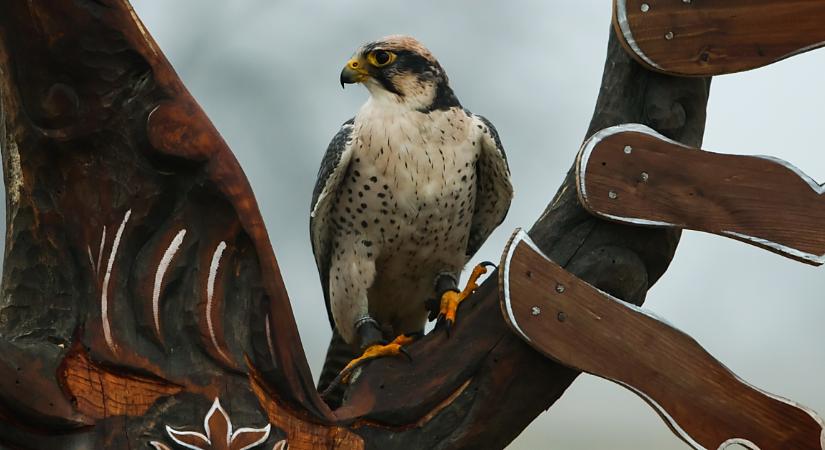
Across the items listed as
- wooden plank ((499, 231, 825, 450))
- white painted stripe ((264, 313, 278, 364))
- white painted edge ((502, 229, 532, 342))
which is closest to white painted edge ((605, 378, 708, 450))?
wooden plank ((499, 231, 825, 450))

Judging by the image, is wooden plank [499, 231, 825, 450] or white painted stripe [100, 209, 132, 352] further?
wooden plank [499, 231, 825, 450]

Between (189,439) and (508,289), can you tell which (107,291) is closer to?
(189,439)

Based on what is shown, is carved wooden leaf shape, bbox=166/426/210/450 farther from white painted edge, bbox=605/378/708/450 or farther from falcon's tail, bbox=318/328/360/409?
falcon's tail, bbox=318/328/360/409

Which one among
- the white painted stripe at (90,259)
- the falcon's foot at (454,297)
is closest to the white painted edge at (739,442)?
the falcon's foot at (454,297)

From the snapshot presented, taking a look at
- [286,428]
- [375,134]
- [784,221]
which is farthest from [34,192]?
[784,221]

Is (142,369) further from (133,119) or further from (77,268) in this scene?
(133,119)

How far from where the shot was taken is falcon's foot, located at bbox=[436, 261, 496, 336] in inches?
101

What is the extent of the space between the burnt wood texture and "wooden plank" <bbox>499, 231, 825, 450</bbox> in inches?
19.8

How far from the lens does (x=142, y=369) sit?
2059mm

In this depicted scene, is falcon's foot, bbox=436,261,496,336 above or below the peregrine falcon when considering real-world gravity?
below

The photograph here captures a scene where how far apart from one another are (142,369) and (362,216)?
36.5 inches

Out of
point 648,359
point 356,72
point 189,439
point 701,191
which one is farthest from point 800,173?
point 189,439

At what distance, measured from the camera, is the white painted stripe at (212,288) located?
214 cm

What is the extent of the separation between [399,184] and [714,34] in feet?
2.78
